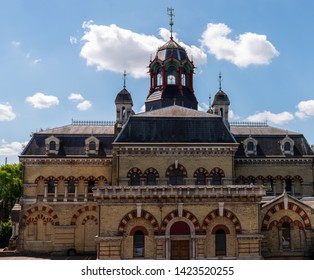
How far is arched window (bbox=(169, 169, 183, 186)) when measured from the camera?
125 ft

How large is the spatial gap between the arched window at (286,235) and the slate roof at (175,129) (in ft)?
28.3

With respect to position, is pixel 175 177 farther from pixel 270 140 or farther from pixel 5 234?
pixel 5 234

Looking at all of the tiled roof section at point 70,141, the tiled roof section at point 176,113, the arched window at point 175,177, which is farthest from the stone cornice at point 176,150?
the tiled roof section at point 70,141

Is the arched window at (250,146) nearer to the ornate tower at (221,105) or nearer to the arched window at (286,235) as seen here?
the ornate tower at (221,105)

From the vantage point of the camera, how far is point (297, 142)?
45406 millimetres

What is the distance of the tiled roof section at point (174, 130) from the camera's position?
126 ft

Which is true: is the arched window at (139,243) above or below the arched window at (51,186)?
below

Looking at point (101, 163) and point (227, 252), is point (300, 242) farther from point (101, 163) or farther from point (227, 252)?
point (101, 163)

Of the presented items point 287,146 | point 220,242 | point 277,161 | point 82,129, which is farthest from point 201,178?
point 82,129

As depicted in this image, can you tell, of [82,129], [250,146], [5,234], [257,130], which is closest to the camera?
[250,146]

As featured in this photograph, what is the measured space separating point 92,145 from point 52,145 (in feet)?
13.7

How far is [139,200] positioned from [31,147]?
17.7m

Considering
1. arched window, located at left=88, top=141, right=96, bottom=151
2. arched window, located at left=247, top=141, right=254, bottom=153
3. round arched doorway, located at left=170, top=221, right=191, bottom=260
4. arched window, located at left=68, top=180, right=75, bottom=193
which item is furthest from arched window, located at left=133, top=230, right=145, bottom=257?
arched window, located at left=247, top=141, right=254, bottom=153

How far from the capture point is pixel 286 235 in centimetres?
3478
